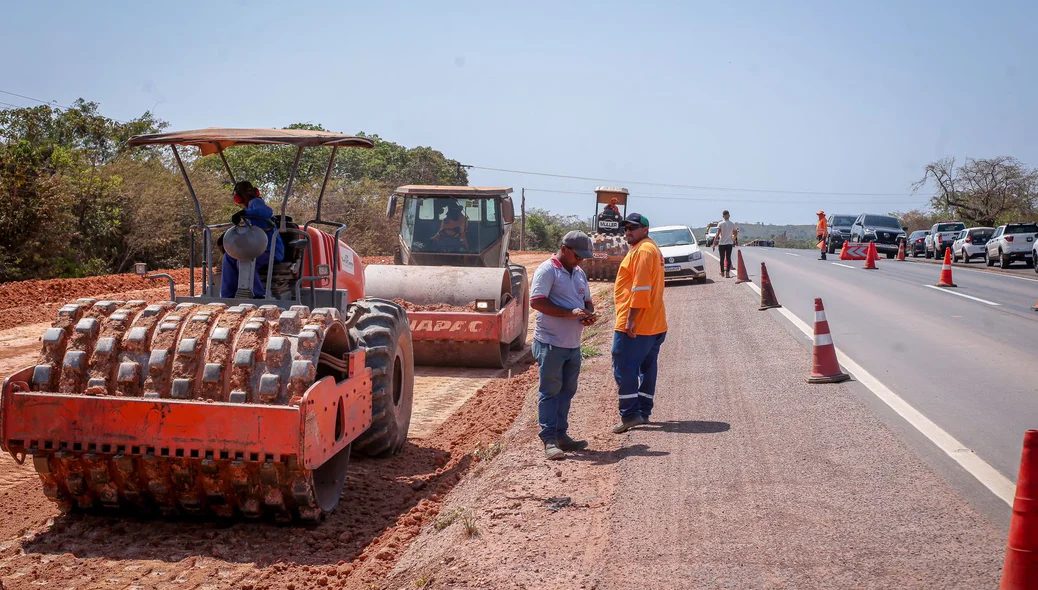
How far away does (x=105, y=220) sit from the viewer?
28406 mm

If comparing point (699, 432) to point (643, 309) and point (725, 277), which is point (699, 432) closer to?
point (643, 309)

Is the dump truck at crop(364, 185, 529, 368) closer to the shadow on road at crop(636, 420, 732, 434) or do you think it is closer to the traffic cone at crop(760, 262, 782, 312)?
the traffic cone at crop(760, 262, 782, 312)

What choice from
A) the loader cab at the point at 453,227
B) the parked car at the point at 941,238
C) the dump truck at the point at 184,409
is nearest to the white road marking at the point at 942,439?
the dump truck at the point at 184,409

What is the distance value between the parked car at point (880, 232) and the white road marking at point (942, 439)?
1356 inches

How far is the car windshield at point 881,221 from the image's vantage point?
44188mm

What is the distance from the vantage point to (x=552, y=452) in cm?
712

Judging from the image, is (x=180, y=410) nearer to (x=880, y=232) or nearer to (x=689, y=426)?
(x=689, y=426)

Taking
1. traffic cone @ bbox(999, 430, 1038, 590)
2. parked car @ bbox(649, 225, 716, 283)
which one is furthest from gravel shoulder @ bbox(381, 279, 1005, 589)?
parked car @ bbox(649, 225, 716, 283)

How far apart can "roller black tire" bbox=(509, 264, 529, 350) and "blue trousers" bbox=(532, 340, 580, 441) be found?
7.14 metres

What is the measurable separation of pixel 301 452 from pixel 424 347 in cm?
820

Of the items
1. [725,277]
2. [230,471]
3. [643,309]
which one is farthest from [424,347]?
[725,277]

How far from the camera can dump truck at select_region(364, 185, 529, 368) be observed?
13.4 meters

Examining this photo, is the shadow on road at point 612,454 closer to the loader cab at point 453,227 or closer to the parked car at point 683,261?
the loader cab at point 453,227

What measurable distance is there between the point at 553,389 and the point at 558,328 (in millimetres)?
454
